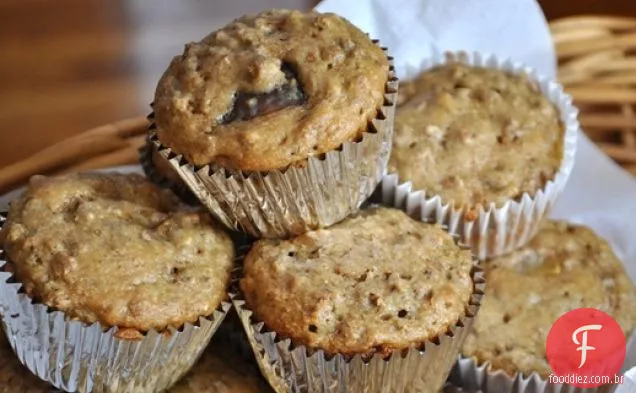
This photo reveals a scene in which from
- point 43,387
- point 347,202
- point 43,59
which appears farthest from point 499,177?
point 43,59

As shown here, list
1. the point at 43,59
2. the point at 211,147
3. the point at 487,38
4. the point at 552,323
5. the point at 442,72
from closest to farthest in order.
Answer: the point at 211,147, the point at 552,323, the point at 442,72, the point at 487,38, the point at 43,59

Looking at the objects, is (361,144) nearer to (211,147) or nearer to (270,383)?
(211,147)

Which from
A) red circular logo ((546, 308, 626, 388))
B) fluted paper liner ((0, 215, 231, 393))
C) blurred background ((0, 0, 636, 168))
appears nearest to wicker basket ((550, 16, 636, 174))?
red circular logo ((546, 308, 626, 388))

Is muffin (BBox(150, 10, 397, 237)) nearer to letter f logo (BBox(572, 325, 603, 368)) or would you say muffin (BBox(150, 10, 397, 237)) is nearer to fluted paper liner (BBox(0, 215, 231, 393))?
→ fluted paper liner (BBox(0, 215, 231, 393))

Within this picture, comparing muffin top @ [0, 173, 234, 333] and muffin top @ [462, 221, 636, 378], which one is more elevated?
muffin top @ [0, 173, 234, 333]

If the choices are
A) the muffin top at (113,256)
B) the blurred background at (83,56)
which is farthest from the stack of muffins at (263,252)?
the blurred background at (83,56)

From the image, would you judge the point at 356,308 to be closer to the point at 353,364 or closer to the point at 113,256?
the point at 353,364
